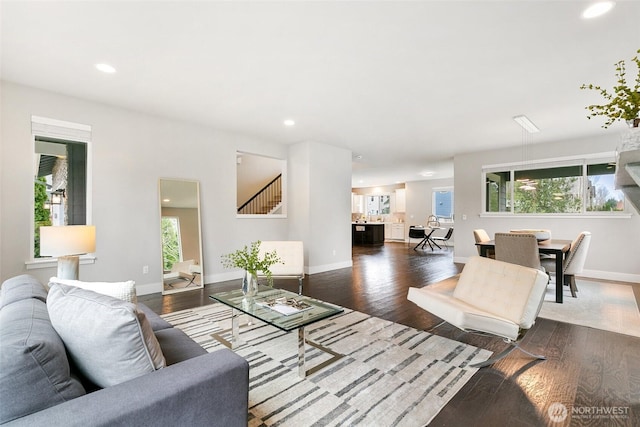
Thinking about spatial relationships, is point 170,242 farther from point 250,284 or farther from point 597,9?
point 597,9

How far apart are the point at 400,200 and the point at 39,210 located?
11.5m

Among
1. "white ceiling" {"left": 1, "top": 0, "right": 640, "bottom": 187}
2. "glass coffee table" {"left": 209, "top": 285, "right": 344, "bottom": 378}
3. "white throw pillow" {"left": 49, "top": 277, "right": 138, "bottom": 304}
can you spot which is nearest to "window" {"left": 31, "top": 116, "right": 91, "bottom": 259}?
"white ceiling" {"left": 1, "top": 0, "right": 640, "bottom": 187}

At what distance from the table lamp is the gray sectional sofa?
156 centimetres

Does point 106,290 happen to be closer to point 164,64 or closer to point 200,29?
point 200,29

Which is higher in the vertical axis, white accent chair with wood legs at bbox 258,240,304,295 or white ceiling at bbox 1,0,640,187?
white ceiling at bbox 1,0,640,187

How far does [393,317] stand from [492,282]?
1154 mm

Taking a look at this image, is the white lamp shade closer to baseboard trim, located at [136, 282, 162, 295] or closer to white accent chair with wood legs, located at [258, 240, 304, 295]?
baseboard trim, located at [136, 282, 162, 295]

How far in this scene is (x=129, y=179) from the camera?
13.8 ft

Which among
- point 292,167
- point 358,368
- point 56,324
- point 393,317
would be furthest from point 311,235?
point 56,324

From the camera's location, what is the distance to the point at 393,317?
3.37 metres

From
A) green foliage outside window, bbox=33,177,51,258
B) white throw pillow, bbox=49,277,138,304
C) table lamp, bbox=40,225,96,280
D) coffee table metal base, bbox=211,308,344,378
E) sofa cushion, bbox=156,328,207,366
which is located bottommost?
coffee table metal base, bbox=211,308,344,378

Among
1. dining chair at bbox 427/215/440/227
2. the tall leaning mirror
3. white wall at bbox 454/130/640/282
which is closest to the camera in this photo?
the tall leaning mirror

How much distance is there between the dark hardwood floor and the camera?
5.75ft

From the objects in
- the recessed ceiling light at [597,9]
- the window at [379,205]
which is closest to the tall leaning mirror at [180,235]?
the recessed ceiling light at [597,9]
